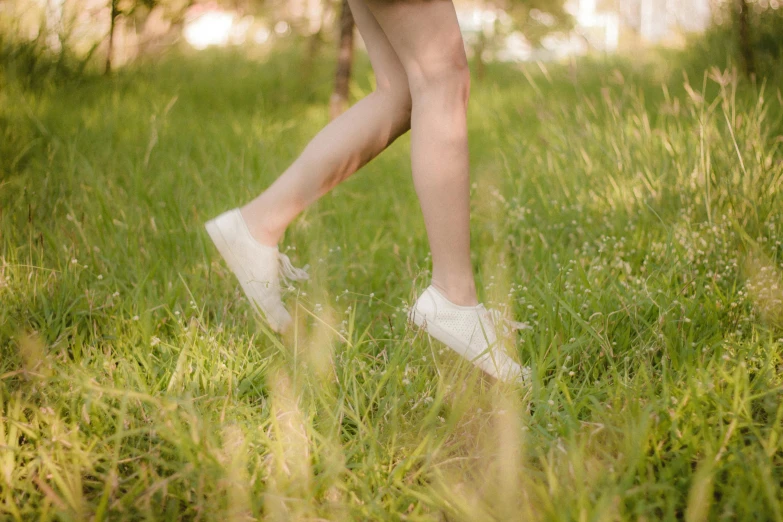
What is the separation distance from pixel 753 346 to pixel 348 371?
82 centimetres

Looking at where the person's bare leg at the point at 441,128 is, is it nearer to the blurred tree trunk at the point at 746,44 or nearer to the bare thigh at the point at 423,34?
the bare thigh at the point at 423,34

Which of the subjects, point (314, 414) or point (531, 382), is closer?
point (314, 414)

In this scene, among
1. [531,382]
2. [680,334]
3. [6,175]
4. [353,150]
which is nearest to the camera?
[531,382]

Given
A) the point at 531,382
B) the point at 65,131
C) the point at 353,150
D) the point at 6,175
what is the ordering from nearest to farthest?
the point at 531,382
the point at 353,150
the point at 6,175
the point at 65,131

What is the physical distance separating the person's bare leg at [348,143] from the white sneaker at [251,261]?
2 cm

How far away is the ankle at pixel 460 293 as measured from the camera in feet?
4.58

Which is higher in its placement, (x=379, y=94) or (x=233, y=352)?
(x=379, y=94)

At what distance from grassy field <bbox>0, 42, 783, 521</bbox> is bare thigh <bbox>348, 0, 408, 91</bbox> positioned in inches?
18.2

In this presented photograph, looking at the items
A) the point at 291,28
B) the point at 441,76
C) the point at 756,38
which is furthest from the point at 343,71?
the point at 441,76

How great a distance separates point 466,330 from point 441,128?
43 centimetres

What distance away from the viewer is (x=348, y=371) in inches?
52.2

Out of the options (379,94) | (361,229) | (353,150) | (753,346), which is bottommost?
(361,229)

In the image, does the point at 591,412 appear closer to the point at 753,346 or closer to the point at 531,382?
the point at 531,382

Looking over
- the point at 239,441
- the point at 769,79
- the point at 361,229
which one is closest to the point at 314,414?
the point at 239,441
